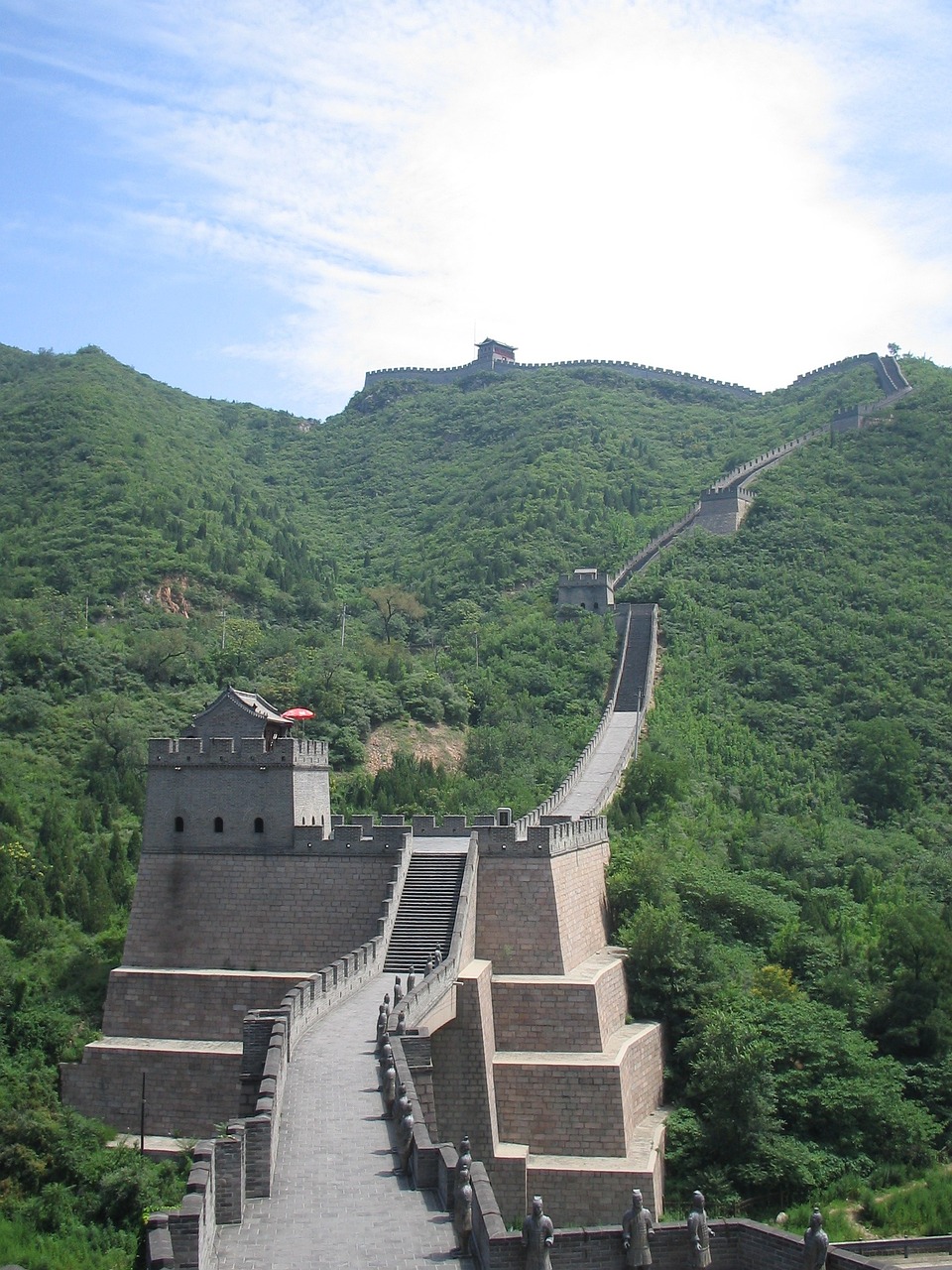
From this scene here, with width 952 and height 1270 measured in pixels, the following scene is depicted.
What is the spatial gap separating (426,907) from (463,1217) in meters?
20.5

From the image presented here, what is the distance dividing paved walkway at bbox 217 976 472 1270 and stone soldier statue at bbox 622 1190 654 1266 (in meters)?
2.23

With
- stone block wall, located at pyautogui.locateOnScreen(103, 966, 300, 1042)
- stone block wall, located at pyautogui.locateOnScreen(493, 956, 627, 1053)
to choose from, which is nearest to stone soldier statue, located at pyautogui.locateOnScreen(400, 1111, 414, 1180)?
stone block wall, located at pyautogui.locateOnScreen(103, 966, 300, 1042)

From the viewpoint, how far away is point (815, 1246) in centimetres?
1691

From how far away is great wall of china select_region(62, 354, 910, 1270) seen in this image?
3312cm

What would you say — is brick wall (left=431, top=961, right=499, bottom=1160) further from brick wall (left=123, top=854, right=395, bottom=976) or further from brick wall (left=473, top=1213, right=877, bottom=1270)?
brick wall (left=473, top=1213, right=877, bottom=1270)

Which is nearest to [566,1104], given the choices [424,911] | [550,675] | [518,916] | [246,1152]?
[518,916]

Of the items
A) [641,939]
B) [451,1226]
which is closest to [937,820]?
[641,939]

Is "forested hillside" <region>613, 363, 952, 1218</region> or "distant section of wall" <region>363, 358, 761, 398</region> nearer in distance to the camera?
"forested hillside" <region>613, 363, 952, 1218</region>

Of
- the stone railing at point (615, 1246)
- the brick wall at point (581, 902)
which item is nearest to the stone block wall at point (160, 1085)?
the brick wall at point (581, 902)

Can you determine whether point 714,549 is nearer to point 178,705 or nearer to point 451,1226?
point 178,705

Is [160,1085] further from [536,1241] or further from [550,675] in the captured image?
[550,675]

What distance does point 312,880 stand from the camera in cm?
3775

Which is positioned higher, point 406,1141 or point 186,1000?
point 186,1000

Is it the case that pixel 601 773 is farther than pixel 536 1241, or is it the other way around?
pixel 601 773
